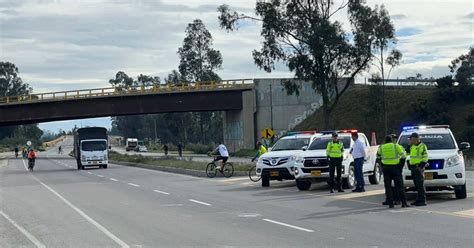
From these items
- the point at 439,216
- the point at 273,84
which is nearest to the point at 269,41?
the point at 273,84

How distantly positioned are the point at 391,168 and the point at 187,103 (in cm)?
5698

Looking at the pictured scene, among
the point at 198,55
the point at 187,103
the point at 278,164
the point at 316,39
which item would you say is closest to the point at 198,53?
the point at 198,55

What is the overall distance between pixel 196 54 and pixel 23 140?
90470mm

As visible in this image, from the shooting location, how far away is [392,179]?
1569cm

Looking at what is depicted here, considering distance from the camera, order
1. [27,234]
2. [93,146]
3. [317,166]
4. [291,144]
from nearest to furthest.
Result: [27,234] < [317,166] < [291,144] < [93,146]

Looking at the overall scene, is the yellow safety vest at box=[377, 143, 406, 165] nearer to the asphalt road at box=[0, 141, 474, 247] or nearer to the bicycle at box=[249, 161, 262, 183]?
the asphalt road at box=[0, 141, 474, 247]

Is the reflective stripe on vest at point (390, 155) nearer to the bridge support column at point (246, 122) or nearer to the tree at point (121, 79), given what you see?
the bridge support column at point (246, 122)

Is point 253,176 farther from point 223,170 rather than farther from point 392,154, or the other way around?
point 392,154

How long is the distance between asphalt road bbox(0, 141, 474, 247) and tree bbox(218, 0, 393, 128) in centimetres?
2824

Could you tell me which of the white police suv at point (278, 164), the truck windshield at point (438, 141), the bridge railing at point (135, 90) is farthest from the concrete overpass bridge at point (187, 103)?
the truck windshield at point (438, 141)

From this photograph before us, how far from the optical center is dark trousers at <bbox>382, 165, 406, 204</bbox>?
15.3 meters

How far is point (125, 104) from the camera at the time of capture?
71.1 m

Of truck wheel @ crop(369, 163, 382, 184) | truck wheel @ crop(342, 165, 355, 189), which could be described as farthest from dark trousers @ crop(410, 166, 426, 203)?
truck wheel @ crop(369, 163, 382, 184)

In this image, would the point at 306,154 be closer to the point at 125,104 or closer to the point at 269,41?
the point at 269,41
